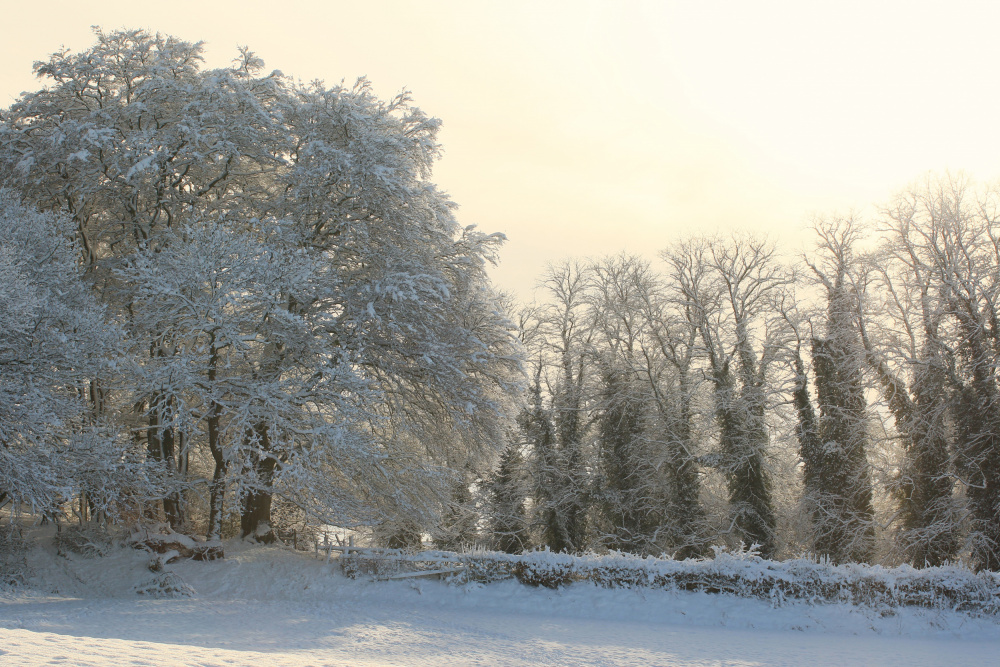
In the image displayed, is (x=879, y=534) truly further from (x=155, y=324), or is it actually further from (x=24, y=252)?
(x=24, y=252)

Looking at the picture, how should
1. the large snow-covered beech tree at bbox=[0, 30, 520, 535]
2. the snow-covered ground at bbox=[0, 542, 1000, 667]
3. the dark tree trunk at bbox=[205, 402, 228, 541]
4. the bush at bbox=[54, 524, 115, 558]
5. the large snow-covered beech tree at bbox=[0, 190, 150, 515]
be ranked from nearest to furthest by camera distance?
the snow-covered ground at bbox=[0, 542, 1000, 667] → the large snow-covered beech tree at bbox=[0, 190, 150, 515] → the large snow-covered beech tree at bbox=[0, 30, 520, 535] → the bush at bbox=[54, 524, 115, 558] → the dark tree trunk at bbox=[205, 402, 228, 541]

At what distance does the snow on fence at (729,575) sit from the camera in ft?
39.7

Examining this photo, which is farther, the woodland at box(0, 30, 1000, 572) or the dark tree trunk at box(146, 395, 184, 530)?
the dark tree trunk at box(146, 395, 184, 530)

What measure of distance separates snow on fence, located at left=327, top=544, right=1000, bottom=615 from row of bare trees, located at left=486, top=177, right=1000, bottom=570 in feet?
14.6

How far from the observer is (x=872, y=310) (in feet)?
73.3

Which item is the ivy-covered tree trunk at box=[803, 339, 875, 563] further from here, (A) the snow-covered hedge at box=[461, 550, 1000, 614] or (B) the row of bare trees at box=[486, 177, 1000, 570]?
(A) the snow-covered hedge at box=[461, 550, 1000, 614]

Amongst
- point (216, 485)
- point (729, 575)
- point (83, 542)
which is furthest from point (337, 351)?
point (729, 575)

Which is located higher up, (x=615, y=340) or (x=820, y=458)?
(x=615, y=340)

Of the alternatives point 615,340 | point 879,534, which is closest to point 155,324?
point 615,340

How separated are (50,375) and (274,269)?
14.5 feet

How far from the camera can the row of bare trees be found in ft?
61.8

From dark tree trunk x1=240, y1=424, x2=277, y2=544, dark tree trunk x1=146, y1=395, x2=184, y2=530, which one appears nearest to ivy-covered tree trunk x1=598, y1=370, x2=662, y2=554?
dark tree trunk x1=240, y1=424, x2=277, y2=544

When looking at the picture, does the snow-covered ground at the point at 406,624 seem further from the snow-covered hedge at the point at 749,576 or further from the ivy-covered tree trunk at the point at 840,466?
the ivy-covered tree trunk at the point at 840,466

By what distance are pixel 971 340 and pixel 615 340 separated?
43.5 ft
